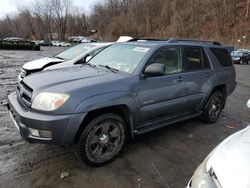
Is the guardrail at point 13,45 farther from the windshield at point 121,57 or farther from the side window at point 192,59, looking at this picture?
the side window at point 192,59

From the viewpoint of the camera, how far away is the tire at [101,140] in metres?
3.15

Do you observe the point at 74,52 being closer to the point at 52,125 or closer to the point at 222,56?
the point at 222,56

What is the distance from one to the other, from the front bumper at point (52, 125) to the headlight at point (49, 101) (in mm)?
95

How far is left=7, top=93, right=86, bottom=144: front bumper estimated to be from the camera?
2838 mm

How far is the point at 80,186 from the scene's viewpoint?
2.89m

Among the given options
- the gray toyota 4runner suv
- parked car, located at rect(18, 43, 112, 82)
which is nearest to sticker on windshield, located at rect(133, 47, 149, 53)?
the gray toyota 4runner suv

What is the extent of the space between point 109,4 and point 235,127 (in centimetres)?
7838

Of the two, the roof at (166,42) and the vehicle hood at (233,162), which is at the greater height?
the roof at (166,42)

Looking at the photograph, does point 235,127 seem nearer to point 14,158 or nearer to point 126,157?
point 126,157

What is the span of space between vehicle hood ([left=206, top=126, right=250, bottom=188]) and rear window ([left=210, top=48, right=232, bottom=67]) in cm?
332

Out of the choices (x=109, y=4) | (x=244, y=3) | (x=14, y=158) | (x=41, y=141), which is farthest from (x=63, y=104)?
(x=109, y=4)

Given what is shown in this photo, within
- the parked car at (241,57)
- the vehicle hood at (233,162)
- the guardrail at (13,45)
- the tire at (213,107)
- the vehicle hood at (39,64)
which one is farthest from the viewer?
the guardrail at (13,45)

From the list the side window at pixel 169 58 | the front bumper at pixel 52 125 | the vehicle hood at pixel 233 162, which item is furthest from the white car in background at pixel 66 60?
the vehicle hood at pixel 233 162

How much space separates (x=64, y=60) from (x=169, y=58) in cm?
443
